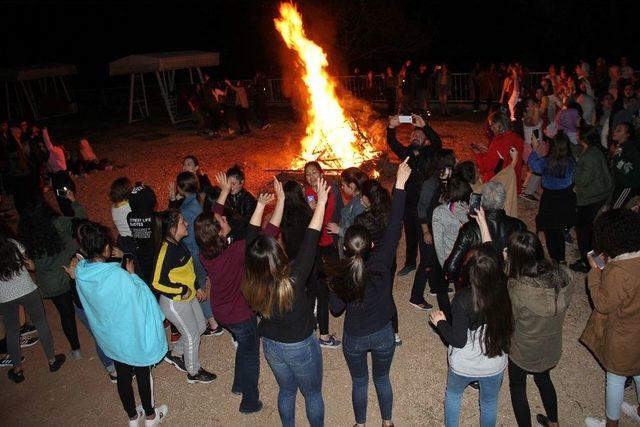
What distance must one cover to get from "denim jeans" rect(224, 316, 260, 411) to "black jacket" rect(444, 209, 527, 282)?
6.41 feet

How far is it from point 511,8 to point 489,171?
1078 inches

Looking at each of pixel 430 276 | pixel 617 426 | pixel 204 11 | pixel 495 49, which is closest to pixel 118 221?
pixel 430 276

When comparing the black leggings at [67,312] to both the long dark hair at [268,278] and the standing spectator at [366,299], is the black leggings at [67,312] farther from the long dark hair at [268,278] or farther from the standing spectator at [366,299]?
the standing spectator at [366,299]

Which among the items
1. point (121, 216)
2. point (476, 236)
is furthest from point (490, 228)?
point (121, 216)

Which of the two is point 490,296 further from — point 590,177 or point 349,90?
point 349,90

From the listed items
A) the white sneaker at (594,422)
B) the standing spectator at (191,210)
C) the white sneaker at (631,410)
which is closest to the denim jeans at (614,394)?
the white sneaker at (594,422)

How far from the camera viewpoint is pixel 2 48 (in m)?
36.8

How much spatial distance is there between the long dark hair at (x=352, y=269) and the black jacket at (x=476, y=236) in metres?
1.16

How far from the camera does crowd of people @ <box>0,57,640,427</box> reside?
3559mm

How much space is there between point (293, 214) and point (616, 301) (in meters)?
3.02

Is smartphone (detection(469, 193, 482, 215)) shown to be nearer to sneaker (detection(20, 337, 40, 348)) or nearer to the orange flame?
sneaker (detection(20, 337, 40, 348))

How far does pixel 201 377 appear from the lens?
527cm

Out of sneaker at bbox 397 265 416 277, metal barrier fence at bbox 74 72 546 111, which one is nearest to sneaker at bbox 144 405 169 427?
sneaker at bbox 397 265 416 277

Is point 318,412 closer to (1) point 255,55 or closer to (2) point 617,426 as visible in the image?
(2) point 617,426
